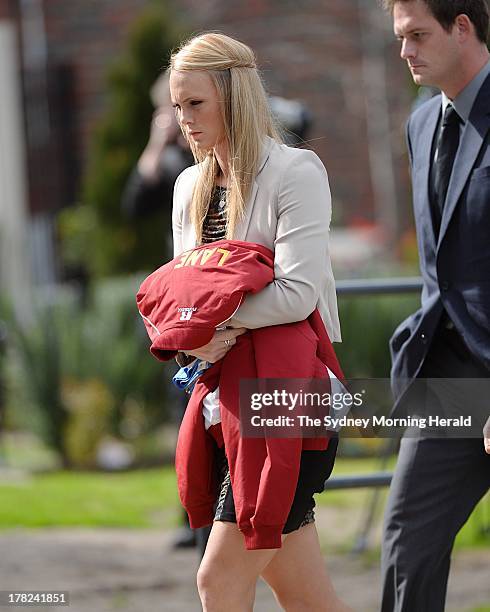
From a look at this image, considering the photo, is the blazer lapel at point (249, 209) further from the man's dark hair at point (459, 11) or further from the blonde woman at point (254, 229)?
the man's dark hair at point (459, 11)

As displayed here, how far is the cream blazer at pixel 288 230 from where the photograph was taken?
2803mm

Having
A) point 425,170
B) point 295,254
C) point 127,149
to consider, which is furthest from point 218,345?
point 127,149

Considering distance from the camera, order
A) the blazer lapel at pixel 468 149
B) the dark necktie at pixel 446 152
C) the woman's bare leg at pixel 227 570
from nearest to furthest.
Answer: the woman's bare leg at pixel 227 570, the blazer lapel at pixel 468 149, the dark necktie at pixel 446 152

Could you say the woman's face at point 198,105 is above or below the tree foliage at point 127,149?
above

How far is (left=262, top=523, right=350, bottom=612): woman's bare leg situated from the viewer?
294 cm

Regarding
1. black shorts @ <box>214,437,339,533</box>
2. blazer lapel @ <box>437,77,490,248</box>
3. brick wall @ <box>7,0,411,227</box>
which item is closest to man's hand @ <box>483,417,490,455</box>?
black shorts @ <box>214,437,339,533</box>

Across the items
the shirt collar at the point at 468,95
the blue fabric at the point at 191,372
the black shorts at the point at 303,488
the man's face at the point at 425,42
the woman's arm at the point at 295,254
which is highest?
the man's face at the point at 425,42

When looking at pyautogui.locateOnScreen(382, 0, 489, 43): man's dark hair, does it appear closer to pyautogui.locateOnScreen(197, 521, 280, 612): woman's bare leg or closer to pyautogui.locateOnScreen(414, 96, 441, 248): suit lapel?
pyautogui.locateOnScreen(414, 96, 441, 248): suit lapel

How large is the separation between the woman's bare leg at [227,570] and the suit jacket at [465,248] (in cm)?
68

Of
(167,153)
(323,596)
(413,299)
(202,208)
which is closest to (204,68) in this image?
(202,208)

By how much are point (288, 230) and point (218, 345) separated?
0.30 m

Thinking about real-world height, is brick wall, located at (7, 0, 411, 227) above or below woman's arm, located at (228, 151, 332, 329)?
below

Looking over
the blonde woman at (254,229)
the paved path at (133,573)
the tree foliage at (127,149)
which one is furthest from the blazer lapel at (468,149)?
the tree foliage at (127,149)

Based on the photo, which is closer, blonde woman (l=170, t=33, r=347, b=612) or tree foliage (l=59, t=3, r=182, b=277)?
blonde woman (l=170, t=33, r=347, b=612)
